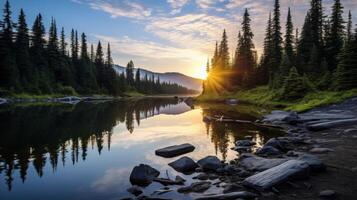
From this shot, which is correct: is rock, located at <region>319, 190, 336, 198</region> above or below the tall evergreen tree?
below

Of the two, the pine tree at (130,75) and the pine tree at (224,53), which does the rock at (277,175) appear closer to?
the pine tree at (224,53)

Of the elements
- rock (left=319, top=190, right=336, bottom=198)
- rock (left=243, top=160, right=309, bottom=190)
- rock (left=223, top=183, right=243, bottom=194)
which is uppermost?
rock (left=243, top=160, right=309, bottom=190)

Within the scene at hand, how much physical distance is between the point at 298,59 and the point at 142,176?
1929 inches

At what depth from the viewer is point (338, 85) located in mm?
33281

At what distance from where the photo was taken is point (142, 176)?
975cm

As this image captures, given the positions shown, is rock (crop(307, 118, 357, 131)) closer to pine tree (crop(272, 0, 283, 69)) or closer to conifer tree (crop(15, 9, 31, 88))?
pine tree (crop(272, 0, 283, 69))

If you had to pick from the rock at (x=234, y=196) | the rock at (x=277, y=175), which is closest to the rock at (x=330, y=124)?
the rock at (x=277, y=175)

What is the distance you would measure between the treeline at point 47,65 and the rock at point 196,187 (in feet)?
189

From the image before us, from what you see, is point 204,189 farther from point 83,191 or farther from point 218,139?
point 218,139

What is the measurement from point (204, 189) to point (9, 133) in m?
16.3

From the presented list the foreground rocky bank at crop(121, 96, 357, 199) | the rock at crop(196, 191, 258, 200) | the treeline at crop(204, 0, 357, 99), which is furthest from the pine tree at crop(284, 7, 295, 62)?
the rock at crop(196, 191, 258, 200)

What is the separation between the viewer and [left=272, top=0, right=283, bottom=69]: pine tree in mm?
58000

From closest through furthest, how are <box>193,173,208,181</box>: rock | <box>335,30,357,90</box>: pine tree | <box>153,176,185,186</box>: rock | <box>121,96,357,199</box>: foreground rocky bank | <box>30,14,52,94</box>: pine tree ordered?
<box>121,96,357,199</box>: foreground rocky bank, <box>153,176,185,186</box>: rock, <box>193,173,208,181</box>: rock, <box>335,30,357,90</box>: pine tree, <box>30,14,52,94</box>: pine tree

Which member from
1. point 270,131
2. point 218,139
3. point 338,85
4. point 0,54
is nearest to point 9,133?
point 218,139
